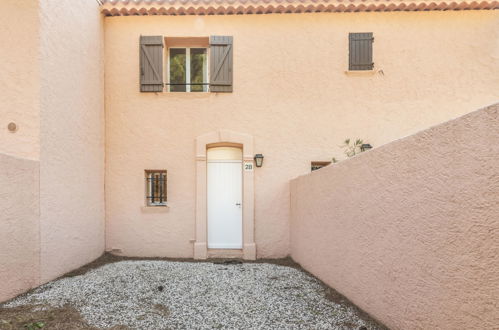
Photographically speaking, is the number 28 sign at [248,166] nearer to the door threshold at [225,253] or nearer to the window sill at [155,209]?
the door threshold at [225,253]

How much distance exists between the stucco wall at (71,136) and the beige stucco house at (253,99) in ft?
0.50

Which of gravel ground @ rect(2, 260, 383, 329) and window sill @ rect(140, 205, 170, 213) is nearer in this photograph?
gravel ground @ rect(2, 260, 383, 329)

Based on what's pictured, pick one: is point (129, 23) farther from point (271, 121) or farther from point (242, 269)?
point (242, 269)

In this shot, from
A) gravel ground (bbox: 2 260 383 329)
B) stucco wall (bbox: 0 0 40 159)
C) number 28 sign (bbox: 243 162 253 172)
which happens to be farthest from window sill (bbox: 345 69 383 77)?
stucco wall (bbox: 0 0 40 159)

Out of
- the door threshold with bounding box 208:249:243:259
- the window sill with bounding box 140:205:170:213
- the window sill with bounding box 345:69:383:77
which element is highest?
the window sill with bounding box 345:69:383:77

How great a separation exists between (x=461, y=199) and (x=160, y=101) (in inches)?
231

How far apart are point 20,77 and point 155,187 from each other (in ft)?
10.1

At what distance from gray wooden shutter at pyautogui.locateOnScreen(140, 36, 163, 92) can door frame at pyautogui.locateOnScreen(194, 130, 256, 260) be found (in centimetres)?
151

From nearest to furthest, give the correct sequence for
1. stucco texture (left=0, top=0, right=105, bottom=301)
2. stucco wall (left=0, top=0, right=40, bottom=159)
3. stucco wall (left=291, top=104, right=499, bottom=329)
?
stucco wall (left=291, top=104, right=499, bottom=329) → stucco texture (left=0, top=0, right=105, bottom=301) → stucco wall (left=0, top=0, right=40, bottom=159)

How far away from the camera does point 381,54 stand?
6.55 m

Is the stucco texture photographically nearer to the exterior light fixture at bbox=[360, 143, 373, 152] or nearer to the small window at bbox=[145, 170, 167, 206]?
the small window at bbox=[145, 170, 167, 206]

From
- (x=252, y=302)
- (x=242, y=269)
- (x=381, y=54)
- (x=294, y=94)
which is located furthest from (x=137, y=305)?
(x=381, y=54)

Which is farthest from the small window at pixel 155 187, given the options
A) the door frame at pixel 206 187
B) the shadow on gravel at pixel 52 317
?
the shadow on gravel at pixel 52 317

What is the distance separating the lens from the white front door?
656 centimetres
